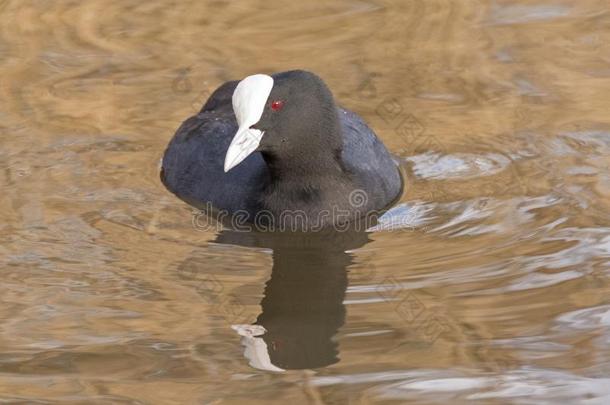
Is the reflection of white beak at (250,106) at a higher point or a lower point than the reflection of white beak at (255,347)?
higher

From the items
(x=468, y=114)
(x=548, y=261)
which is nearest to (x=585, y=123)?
(x=468, y=114)

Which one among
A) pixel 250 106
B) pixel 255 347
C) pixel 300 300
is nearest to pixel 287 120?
pixel 250 106

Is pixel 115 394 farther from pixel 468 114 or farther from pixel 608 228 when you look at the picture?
pixel 468 114

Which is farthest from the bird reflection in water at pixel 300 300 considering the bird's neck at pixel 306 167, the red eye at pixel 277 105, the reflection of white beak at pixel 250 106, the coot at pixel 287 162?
the red eye at pixel 277 105

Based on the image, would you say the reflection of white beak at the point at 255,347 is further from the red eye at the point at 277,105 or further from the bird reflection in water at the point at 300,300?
the red eye at the point at 277,105

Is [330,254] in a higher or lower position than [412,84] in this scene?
lower

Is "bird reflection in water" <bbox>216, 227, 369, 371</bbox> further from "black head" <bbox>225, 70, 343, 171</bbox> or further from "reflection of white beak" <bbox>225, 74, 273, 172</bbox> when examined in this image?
"reflection of white beak" <bbox>225, 74, 273, 172</bbox>

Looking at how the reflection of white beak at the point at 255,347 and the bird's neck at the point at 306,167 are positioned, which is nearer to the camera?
the reflection of white beak at the point at 255,347

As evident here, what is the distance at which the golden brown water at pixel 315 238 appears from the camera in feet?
16.9

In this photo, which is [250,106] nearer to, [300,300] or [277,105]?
[277,105]

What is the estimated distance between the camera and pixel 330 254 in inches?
249

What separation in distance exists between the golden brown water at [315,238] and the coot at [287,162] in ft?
0.54

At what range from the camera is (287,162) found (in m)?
6.53

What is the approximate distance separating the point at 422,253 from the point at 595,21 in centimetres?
360
